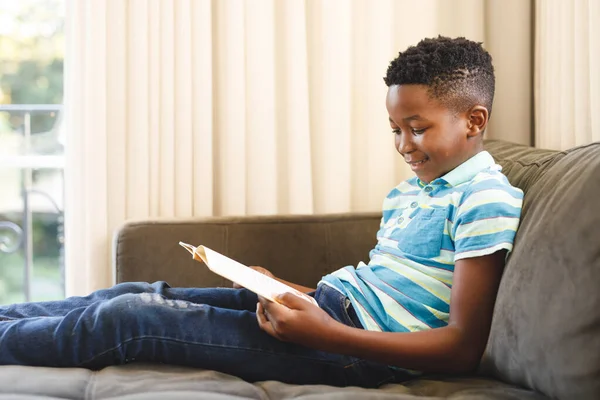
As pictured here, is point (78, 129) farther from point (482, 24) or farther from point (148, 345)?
point (482, 24)

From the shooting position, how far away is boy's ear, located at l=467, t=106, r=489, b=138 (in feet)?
4.62

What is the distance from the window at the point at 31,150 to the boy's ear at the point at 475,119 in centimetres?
157

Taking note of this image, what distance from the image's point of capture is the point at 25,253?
2514 mm

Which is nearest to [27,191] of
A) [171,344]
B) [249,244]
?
[249,244]

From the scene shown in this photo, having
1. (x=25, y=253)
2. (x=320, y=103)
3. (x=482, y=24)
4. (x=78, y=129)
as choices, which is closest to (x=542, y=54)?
(x=482, y=24)

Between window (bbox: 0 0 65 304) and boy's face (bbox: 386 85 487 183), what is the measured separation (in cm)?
147

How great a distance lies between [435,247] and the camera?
1.30 metres

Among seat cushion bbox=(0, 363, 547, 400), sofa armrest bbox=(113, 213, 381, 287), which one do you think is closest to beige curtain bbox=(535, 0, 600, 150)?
sofa armrest bbox=(113, 213, 381, 287)

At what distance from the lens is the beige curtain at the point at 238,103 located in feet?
7.06

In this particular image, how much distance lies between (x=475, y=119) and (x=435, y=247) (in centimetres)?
29

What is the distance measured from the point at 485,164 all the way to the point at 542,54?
0.90 metres

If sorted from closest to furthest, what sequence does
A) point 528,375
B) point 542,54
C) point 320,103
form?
point 528,375 < point 542,54 < point 320,103

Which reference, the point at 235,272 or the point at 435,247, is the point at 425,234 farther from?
the point at 235,272

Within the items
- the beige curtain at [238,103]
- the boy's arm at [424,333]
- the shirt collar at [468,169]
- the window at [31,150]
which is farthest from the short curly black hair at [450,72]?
the window at [31,150]
